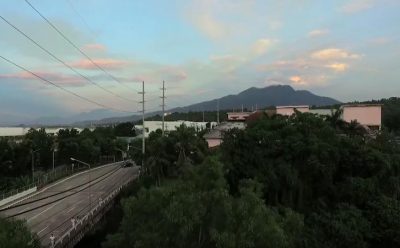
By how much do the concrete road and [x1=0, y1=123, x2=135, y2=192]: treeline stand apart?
8.36 meters

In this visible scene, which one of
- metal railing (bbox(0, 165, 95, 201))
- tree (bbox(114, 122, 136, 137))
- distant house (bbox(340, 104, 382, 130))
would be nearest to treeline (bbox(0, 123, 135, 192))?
metal railing (bbox(0, 165, 95, 201))

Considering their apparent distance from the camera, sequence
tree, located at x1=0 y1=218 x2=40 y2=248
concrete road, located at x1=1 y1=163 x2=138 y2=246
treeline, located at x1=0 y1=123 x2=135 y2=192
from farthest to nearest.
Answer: treeline, located at x1=0 y1=123 x2=135 y2=192 < concrete road, located at x1=1 y1=163 x2=138 y2=246 < tree, located at x1=0 y1=218 x2=40 y2=248

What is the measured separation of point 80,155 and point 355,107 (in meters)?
63.7

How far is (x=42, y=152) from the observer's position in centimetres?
10675

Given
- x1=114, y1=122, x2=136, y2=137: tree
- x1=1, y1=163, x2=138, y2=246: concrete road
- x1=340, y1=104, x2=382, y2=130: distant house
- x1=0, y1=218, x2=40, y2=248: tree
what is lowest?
x1=1, y1=163, x2=138, y2=246: concrete road

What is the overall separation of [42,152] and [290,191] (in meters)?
75.0

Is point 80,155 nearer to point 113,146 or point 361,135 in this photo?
point 113,146

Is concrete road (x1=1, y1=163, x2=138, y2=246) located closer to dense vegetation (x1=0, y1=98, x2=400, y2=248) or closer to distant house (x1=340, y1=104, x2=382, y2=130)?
dense vegetation (x1=0, y1=98, x2=400, y2=248)

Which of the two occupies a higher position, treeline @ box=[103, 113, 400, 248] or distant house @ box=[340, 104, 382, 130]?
distant house @ box=[340, 104, 382, 130]

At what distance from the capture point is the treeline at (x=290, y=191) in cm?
2588

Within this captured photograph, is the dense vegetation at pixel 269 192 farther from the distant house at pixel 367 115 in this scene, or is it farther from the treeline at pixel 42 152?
the treeline at pixel 42 152

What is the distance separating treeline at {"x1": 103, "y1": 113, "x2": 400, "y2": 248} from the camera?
25875 mm

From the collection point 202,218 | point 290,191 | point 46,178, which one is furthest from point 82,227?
point 46,178

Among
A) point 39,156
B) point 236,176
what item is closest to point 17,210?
point 236,176
